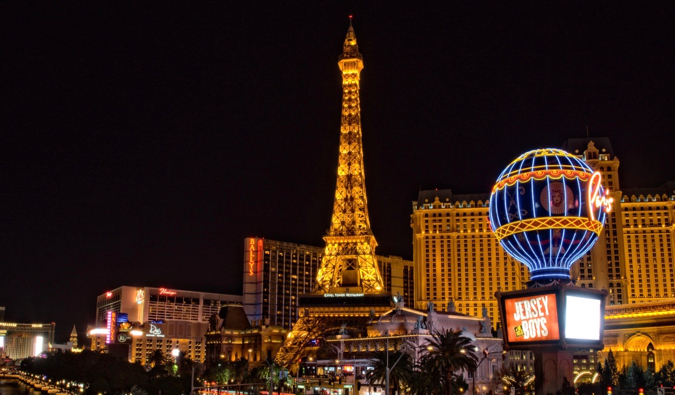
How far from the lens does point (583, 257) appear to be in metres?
144

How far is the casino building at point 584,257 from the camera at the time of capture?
142 m

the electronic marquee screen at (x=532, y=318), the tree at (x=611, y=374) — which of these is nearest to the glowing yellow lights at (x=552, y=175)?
the electronic marquee screen at (x=532, y=318)

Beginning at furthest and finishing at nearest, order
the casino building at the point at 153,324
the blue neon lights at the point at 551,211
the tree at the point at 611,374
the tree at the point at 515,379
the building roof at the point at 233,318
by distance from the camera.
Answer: the casino building at the point at 153,324
the building roof at the point at 233,318
the tree at the point at 515,379
the tree at the point at 611,374
the blue neon lights at the point at 551,211

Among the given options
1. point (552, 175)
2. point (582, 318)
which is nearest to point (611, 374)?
point (582, 318)

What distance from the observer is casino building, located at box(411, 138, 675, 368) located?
465ft

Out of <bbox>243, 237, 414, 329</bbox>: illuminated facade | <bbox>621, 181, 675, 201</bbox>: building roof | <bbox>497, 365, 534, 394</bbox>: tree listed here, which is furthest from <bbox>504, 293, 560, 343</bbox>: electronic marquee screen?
<bbox>243, 237, 414, 329</bbox>: illuminated facade

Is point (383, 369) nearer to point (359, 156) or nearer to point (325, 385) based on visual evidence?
point (325, 385)

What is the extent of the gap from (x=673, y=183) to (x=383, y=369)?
118109 millimetres

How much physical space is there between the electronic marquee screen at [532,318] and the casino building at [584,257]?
3651 inches

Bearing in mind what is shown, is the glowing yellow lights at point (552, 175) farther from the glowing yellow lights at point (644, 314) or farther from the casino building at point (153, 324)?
the casino building at point (153, 324)

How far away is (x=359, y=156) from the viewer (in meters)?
128

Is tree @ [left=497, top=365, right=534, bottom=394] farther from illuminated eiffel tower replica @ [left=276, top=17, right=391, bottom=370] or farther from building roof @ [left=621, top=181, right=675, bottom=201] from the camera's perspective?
building roof @ [left=621, top=181, right=675, bottom=201]

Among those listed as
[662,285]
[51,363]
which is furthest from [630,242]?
[51,363]

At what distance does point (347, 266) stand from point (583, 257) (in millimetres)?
55971
